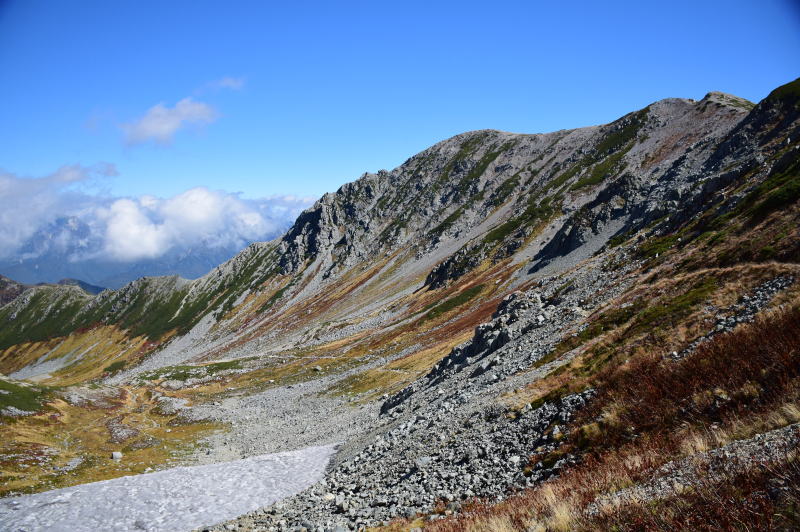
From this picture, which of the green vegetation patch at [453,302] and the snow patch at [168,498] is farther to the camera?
the green vegetation patch at [453,302]

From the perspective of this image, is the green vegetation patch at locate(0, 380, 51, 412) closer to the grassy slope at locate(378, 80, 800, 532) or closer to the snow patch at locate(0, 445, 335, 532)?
the snow patch at locate(0, 445, 335, 532)

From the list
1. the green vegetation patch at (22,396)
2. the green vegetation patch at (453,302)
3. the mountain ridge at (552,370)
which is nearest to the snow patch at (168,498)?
the mountain ridge at (552,370)

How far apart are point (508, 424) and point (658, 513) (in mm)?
14700

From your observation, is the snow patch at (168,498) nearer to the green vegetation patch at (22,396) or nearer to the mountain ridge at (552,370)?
the mountain ridge at (552,370)

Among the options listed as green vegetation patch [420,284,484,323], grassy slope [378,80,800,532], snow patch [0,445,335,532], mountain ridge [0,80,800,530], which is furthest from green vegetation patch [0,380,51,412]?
grassy slope [378,80,800,532]

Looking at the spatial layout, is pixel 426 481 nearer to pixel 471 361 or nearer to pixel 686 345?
pixel 686 345

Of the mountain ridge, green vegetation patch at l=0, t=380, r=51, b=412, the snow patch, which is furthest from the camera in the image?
green vegetation patch at l=0, t=380, r=51, b=412

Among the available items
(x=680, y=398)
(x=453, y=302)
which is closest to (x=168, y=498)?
(x=680, y=398)

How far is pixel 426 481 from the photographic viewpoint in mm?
19266

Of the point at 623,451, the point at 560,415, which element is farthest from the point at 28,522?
the point at 623,451

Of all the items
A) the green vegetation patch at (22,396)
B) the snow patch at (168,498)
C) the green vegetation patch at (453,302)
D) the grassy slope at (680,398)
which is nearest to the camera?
the grassy slope at (680,398)

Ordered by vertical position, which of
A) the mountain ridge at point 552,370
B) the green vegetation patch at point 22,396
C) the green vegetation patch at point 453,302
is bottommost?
the mountain ridge at point 552,370

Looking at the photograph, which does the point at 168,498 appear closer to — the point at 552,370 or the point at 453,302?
the point at 552,370

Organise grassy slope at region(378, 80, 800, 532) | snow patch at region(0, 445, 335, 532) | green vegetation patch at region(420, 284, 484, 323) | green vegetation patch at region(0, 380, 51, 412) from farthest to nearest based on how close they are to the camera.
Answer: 1. green vegetation patch at region(420, 284, 484, 323)
2. green vegetation patch at region(0, 380, 51, 412)
3. snow patch at region(0, 445, 335, 532)
4. grassy slope at region(378, 80, 800, 532)
